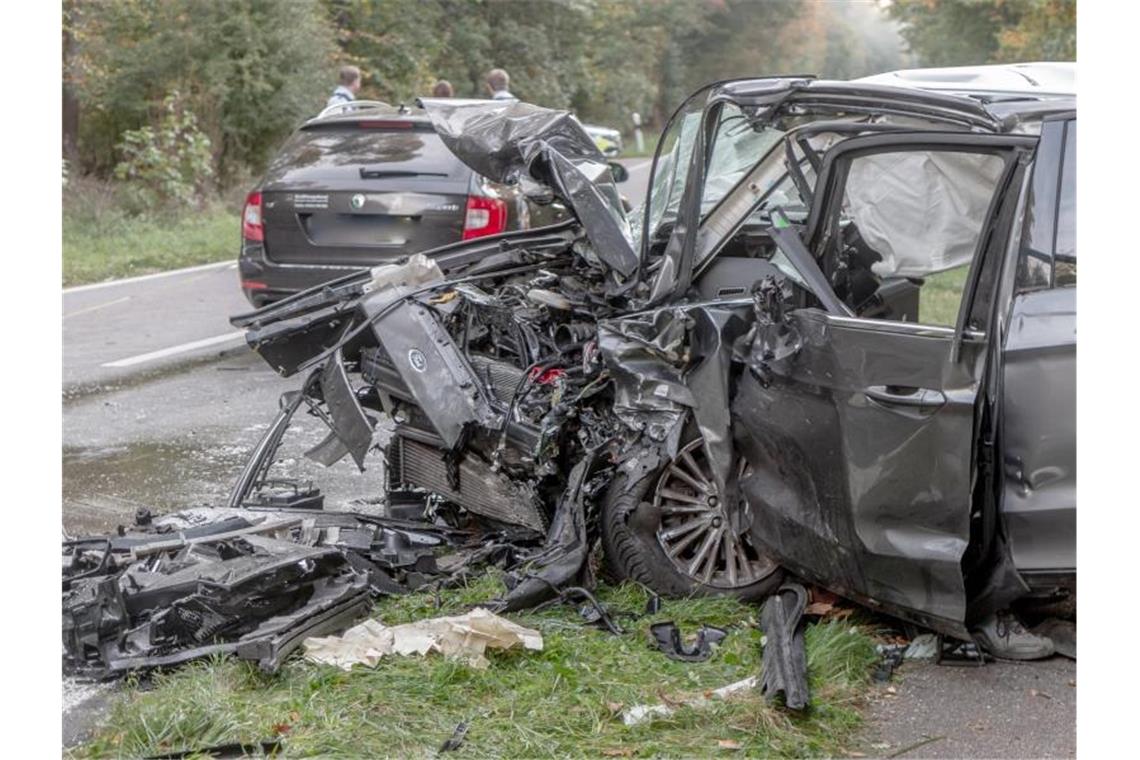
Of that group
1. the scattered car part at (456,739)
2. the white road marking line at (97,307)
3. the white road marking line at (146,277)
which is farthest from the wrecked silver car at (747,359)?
the white road marking line at (146,277)

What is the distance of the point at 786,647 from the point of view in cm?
464

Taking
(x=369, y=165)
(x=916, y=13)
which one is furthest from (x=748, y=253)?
(x=916, y=13)

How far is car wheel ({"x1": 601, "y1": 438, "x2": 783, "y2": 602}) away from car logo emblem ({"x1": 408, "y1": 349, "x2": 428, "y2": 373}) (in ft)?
3.18

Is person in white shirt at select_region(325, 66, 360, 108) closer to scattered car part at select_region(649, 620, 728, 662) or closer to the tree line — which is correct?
the tree line

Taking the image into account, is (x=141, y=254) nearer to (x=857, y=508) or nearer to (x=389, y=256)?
(x=389, y=256)

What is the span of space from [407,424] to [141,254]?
11778 mm

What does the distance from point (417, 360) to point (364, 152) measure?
4.94 meters

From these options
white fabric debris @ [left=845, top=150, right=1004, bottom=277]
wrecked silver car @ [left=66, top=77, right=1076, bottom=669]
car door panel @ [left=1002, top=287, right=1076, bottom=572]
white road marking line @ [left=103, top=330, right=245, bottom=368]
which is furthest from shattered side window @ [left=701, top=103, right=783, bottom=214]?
white road marking line @ [left=103, top=330, right=245, bottom=368]

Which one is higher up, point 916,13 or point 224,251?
point 916,13

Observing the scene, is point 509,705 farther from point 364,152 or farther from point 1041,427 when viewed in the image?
point 364,152

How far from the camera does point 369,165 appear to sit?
1014cm

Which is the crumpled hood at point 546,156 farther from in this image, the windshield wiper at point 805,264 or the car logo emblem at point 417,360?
the windshield wiper at point 805,264

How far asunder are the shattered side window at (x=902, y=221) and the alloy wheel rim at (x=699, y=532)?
0.87 m

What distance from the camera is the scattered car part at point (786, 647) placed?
434 centimetres
